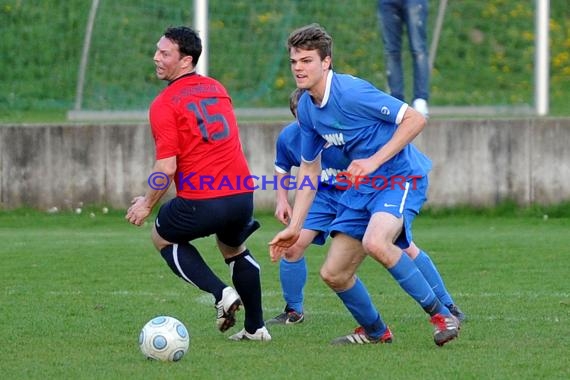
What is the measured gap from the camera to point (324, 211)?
7.87 metres

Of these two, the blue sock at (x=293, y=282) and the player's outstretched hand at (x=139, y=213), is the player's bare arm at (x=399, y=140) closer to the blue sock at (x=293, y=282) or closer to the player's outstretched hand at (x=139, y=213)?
the player's outstretched hand at (x=139, y=213)

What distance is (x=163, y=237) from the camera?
6910 mm

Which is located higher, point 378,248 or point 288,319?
point 378,248

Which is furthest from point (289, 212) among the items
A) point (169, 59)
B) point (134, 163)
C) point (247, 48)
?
point (247, 48)

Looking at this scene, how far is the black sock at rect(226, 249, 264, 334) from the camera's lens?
23.0 feet

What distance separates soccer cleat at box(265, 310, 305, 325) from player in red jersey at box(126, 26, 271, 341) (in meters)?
0.67

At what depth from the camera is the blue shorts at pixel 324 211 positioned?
25.8 ft

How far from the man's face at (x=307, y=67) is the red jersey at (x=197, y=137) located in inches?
A: 23.1

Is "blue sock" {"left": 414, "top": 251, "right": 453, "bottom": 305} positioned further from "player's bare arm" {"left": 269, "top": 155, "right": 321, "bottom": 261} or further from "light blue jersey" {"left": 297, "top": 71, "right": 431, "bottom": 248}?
"player's bare arm" {"left": 269, "top": 155, "right": 321, "bottom": 261}

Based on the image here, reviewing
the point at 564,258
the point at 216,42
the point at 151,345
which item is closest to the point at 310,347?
the point at 151,345

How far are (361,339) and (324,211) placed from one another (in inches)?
49.8

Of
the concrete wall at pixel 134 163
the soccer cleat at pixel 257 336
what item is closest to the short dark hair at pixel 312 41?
the soccer cleat at pixel 257 336

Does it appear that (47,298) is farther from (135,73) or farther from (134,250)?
(135,73)

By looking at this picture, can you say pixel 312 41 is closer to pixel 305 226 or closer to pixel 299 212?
pixel 299 212
